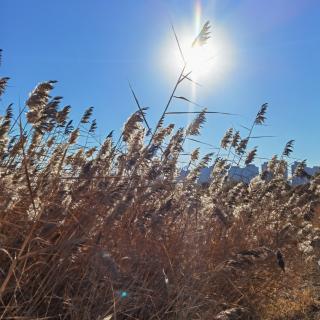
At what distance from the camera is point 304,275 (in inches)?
230

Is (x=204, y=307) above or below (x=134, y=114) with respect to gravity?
below

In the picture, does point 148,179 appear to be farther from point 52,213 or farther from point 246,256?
point 246,256

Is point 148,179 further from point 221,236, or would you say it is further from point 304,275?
point 304,275

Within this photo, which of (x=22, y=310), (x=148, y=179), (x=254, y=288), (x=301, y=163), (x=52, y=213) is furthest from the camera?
(x=301, y=163)

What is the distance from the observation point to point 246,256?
273cm

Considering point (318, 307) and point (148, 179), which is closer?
point (148, 179)

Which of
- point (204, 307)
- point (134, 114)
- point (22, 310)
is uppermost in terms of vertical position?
point (134, 114)

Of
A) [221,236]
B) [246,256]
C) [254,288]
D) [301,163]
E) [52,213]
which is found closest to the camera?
[246,256]

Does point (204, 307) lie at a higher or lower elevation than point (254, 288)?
lower

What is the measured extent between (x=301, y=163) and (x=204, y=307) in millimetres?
5759

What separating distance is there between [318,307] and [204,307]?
1.77 m

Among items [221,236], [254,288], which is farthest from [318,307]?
[221,236]

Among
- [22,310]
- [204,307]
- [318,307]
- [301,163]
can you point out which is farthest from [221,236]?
[301,163]

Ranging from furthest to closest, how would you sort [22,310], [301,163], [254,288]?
[301,163], [254,288], [22,310]
